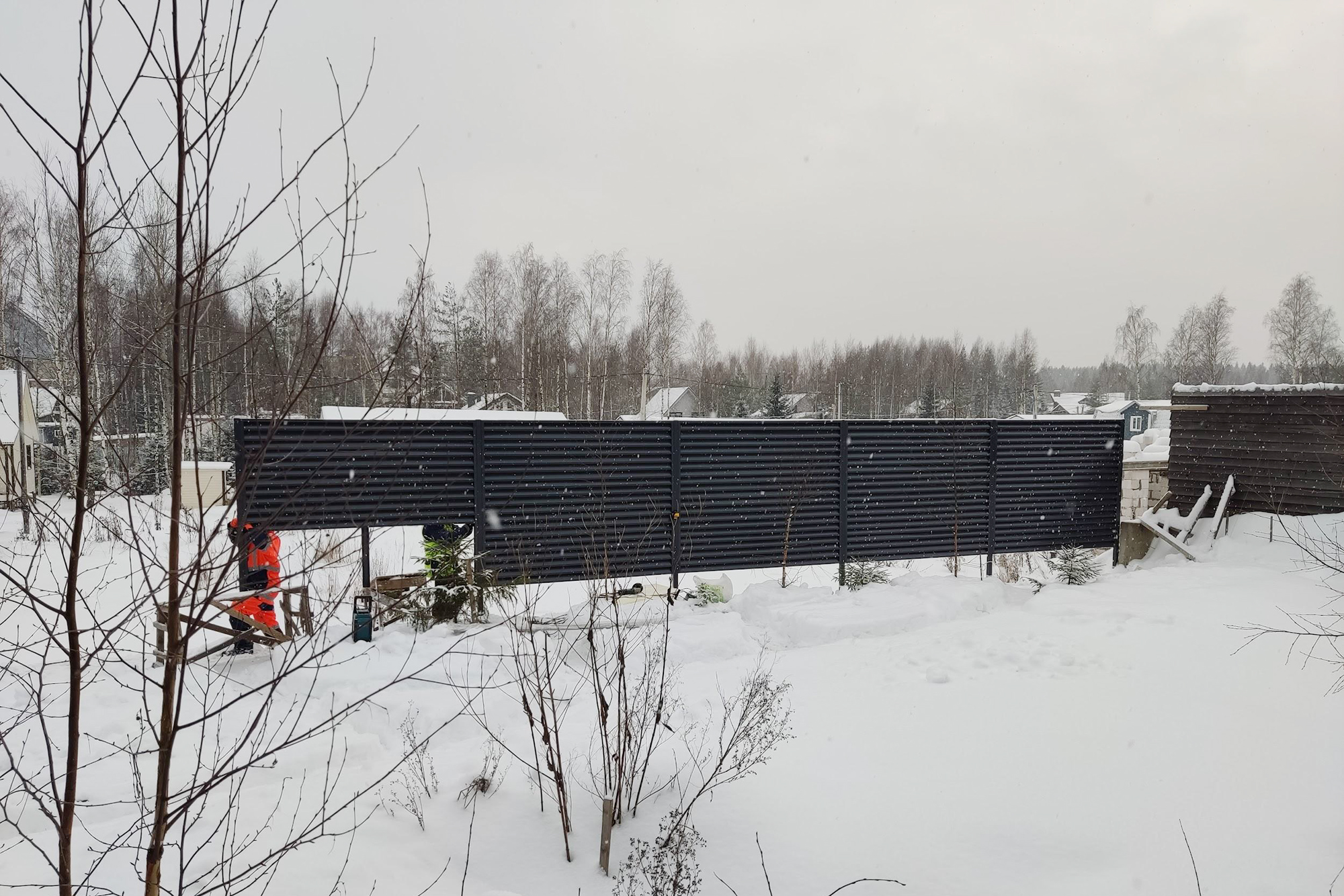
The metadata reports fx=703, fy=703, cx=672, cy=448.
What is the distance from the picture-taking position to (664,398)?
31.1 meters

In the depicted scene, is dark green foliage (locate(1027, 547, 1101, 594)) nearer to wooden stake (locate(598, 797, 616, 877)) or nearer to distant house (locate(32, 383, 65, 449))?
wooden stake (locate(598, 797, 616, 877))

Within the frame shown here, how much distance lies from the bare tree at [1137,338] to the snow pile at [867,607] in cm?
3813

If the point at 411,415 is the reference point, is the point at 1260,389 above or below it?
above

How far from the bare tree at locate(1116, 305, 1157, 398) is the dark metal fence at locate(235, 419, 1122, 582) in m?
36.4

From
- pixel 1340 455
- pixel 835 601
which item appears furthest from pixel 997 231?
pixel 835 601

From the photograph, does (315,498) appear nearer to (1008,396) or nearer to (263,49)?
(263,49)

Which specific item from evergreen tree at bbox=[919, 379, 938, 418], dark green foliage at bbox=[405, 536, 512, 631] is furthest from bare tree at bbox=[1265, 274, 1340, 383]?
dark green foliage at bbox=[405, 536, 512, 631]

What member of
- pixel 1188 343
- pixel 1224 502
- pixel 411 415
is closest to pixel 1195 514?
pixel 1224 502

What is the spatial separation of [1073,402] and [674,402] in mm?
25880

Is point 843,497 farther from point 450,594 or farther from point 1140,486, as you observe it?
point 1140,486

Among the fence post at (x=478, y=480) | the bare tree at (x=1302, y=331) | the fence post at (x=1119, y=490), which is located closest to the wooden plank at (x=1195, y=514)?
the fence post at (x=1119, y=490)

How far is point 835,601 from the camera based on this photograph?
6.53 m

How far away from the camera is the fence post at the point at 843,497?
736 centimetres

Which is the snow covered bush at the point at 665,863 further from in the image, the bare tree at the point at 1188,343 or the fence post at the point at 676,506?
the bare tree at the point at 1188,343
